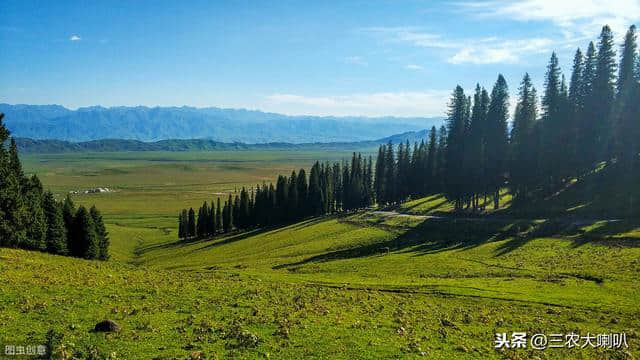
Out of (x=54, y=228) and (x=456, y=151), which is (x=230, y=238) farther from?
(x=456, y=151)

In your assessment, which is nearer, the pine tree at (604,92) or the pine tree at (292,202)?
the pine tree at (604,92)

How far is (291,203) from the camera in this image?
125 metres

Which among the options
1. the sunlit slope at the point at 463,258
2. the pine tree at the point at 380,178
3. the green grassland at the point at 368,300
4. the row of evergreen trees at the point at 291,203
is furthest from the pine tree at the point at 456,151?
the row of evergreen trees at the point at 291,203

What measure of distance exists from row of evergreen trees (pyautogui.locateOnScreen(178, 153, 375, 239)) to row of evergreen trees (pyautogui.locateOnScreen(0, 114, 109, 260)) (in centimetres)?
4605

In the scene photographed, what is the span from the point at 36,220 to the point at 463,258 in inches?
2195

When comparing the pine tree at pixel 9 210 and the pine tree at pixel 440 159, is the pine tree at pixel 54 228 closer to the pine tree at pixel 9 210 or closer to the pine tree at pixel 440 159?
the pine tree at pixel 9 210

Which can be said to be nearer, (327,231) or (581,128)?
(581,128)

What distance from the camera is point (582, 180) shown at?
244ft

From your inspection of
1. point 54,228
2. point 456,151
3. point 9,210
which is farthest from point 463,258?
point 54,228

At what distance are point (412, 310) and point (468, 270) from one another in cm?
1954

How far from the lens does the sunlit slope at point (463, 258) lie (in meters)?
36.7

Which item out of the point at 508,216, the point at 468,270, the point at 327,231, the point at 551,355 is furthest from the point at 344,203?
the point at 551,355

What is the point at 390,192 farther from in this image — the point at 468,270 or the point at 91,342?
the point at 91,342

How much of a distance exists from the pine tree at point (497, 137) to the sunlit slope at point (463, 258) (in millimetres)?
13442
